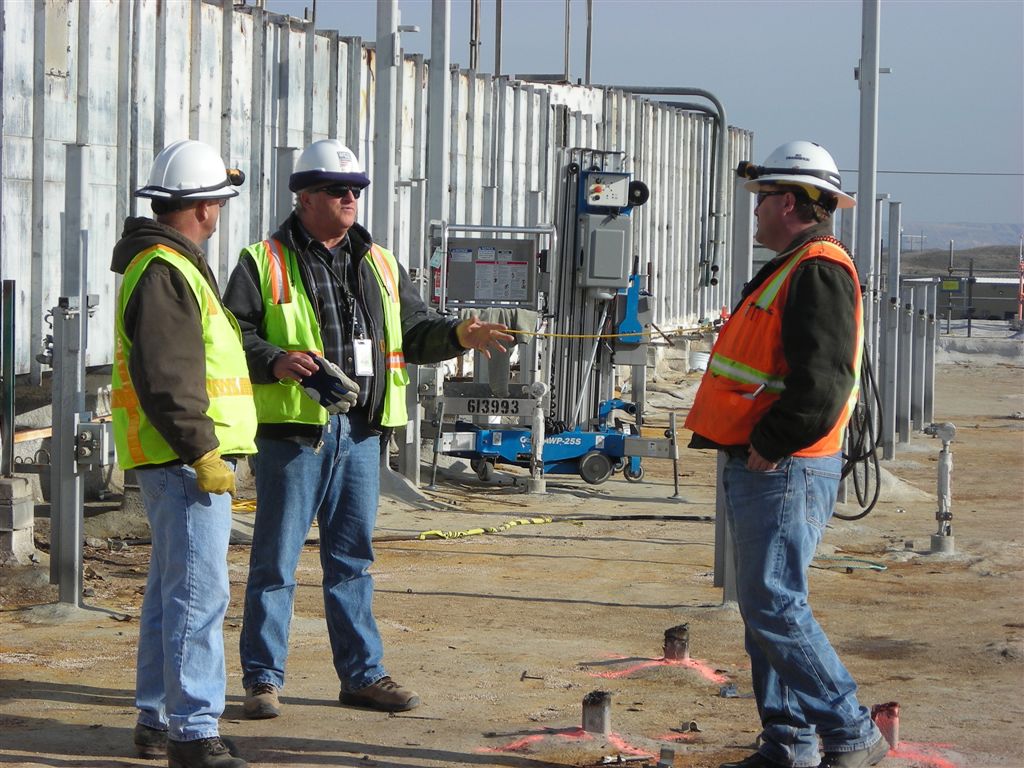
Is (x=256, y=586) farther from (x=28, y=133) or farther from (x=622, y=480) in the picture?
(x=622, y=480)

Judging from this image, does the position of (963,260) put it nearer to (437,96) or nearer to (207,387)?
(437,96)

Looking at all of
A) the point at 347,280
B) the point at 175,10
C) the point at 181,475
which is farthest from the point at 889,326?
the point at 181,475

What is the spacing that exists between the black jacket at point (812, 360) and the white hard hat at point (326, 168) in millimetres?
1876

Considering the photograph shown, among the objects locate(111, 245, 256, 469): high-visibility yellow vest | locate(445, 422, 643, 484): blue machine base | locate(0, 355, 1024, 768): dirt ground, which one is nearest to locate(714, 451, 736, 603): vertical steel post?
locate(0, 355, 1024, 768): dirt ground

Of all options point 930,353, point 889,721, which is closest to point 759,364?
point 889,721

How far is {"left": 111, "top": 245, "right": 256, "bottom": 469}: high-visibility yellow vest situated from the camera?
18.0 feet

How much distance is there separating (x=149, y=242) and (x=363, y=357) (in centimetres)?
120

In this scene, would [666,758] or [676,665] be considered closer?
[666,758]

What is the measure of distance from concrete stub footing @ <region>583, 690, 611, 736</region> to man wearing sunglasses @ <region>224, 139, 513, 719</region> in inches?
31.5

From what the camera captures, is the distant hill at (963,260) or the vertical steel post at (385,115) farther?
A: the distant hill at (963,260)

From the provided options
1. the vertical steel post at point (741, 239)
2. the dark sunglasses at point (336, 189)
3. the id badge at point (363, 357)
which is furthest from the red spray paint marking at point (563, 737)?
the vertical steel post at point (741, 239)

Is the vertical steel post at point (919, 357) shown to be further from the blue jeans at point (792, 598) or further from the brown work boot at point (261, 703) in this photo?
the blue jeans at point (792, 598)

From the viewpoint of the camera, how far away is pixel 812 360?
17.5 feet

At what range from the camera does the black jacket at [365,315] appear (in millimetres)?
6246
